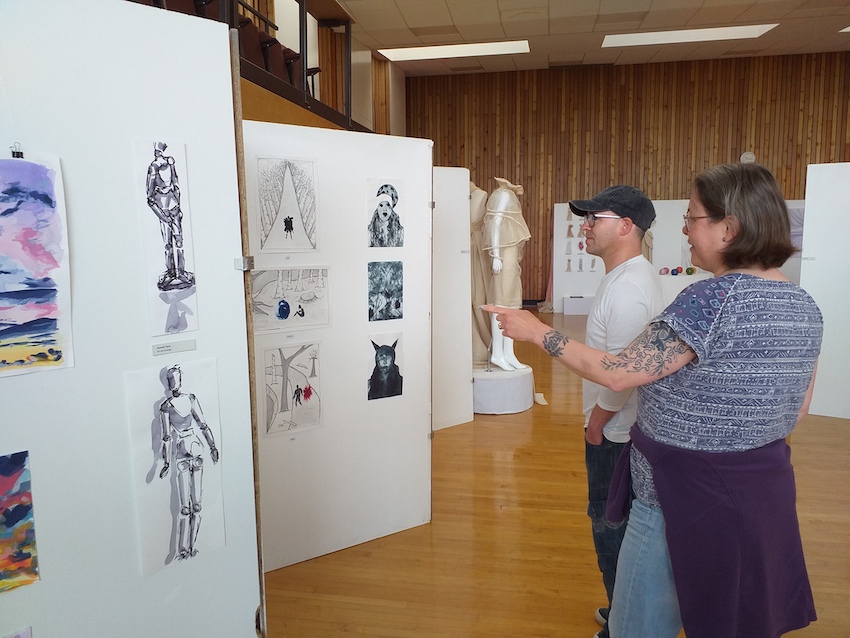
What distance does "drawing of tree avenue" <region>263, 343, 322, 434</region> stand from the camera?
2.93 m

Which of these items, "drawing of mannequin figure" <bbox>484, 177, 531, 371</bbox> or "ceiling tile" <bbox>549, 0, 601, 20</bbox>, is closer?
"drawing of mannequin figure" <bbox>484, 177, 531, 371</bbox>

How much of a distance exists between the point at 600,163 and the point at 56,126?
13.1m

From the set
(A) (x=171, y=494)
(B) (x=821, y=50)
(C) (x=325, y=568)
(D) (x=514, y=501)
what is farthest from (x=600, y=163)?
(A) (x=171, y=494)

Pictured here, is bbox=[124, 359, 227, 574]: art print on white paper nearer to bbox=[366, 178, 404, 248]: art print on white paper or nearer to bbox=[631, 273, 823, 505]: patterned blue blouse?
bbox=[631, 273, 823, 505]: patterned blue blouse

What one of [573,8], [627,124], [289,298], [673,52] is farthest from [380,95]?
[289,298]

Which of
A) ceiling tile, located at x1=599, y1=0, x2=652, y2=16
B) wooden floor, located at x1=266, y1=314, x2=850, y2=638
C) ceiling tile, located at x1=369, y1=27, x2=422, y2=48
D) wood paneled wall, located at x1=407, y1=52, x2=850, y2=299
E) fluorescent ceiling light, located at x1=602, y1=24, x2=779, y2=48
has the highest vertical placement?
fluorescent ceiling light, located at x1=602, y1=24, x2=779, y2=48

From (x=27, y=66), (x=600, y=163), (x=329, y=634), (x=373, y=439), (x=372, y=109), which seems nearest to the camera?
(x=27, y=66)

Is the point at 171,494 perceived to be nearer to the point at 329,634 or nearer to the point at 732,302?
the point at 329,634

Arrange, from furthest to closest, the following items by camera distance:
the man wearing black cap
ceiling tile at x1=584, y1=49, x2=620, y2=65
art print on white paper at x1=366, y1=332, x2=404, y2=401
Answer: ceiling tile at x1=584, y1=49, x2=620, y2=65, art print on white paper at x1=366, y1=332, x2=404, y2=401, the man wearing black cap

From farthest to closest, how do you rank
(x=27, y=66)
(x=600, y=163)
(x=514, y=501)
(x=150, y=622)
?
1. (x=600, y=163)
2. (x=514, y=501)
3. (x=150, y=622)
4. (x=27, y=66)

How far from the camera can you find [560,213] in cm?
1266

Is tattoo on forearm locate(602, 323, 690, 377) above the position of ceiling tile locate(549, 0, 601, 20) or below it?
below

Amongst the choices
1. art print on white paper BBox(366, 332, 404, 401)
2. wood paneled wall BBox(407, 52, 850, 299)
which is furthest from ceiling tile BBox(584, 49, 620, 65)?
art print on white paper BBox(366, 332, 404, 401)

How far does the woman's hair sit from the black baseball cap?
2.13ft
